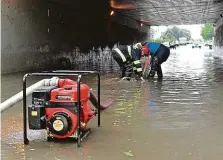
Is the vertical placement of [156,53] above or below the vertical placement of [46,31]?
below

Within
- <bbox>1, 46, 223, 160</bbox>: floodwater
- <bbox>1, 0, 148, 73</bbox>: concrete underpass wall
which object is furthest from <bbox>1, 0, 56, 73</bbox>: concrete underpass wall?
<bbox>1, 46, 223, 160</bbox>: floodwater

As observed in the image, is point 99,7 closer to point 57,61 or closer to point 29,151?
point 57,61

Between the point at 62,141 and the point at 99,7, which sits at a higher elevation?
the point at 99,7

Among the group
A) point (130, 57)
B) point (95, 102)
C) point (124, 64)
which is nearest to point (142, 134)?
point (95, 102)

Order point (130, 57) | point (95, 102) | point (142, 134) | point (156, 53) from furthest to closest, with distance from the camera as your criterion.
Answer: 1. point (156, 53)
2. point (130, 57)
3. point (95, 102)
4. point (142, 134)

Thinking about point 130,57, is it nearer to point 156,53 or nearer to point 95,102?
point 156,53

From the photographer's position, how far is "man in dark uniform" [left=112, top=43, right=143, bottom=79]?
14766 mm

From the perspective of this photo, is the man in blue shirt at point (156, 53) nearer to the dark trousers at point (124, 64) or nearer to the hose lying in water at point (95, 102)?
the dark trousers at point (124, 64)

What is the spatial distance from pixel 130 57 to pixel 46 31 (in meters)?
11.8

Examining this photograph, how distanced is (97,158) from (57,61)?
74.4ft

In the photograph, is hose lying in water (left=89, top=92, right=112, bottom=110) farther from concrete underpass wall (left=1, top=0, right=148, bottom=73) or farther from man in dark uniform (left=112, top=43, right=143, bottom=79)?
concrete underpass wall (left=1, top=0, right=148, bottom=73)

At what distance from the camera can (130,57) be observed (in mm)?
15172

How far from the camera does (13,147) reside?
19.0ft

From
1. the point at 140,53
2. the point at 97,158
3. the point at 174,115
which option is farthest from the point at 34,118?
the point at 140,53
